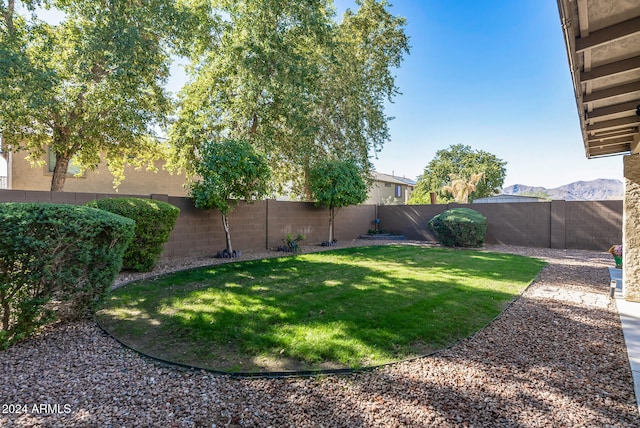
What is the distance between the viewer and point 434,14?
1183 centimetres

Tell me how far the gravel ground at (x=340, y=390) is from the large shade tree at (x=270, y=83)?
8.59 meters

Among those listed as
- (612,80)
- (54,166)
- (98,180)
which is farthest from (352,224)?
(54,166)

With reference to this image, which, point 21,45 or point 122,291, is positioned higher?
point 21,45

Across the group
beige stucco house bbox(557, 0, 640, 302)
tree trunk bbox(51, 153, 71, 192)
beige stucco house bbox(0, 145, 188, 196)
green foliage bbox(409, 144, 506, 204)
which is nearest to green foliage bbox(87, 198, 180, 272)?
beige stucco house bbox(0, 145, 188, 196)

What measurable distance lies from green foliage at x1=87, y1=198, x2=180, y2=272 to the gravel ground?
10.6 ft

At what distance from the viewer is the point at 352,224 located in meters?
15.4

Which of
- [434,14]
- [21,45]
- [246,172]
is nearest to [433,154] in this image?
[434,14]

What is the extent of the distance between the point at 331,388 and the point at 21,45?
10.9m

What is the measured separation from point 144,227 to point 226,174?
2592 millimetres

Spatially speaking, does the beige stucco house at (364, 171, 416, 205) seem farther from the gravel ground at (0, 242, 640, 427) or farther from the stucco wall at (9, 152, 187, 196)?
the gravel ground at (0, 242, 640, 427)

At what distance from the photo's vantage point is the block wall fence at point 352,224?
888 centimetres

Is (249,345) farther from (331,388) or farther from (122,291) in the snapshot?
(122,291)

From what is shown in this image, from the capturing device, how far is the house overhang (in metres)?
2.54

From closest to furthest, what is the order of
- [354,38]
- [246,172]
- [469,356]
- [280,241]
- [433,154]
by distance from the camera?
1. [469,356]
2. [246,172]
3. [280,241]
4. [354,38]
5. [433,154]
